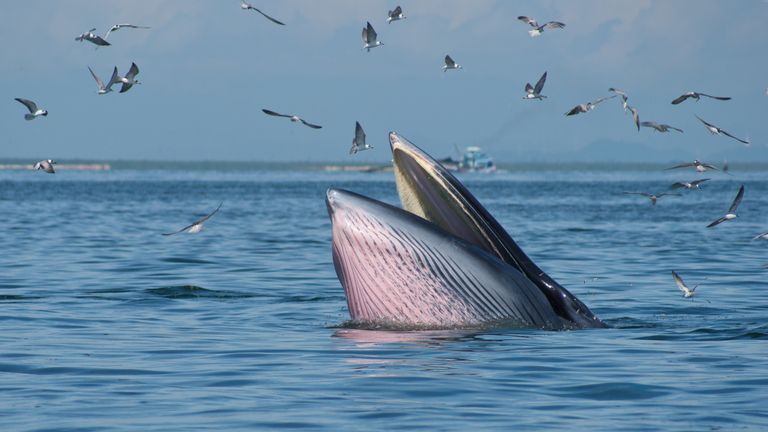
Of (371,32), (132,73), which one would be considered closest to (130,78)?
(132,73)

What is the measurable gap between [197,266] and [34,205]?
40.8m

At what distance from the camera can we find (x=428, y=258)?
1162cm

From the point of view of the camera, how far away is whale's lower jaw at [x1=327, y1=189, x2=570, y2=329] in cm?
1144

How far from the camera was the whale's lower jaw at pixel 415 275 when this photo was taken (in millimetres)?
11438

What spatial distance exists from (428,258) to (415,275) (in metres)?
0.26

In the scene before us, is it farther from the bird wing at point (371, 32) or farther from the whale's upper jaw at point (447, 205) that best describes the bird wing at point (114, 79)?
the whale's upper jaw at point (447, 205)

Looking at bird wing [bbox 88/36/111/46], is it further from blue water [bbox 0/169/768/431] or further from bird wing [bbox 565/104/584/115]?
bird wing [bbox 565/104/584/115]

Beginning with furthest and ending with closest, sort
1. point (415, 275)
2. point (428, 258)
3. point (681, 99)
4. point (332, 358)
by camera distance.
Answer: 1. point (681, 99)
2. point (332, 358)
3. point (415, 275)
4. point (428, 258)

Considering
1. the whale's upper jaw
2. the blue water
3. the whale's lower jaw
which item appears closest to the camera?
the blue water

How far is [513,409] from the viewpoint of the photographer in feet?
33.2

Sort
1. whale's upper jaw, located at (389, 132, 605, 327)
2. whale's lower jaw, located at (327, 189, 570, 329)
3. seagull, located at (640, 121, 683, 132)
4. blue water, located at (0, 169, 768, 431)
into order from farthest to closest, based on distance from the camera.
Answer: seagull, located at (640, 121, 683, 132) < whale's upper jaw, located at (389, 132, 605, 327) < whale's lower jaw, located at (327, 189, 570, 329) < blue water, located at (0, 169, 768, 431)

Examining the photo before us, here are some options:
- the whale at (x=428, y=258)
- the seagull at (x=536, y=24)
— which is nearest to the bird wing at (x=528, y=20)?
the seagull at (x=536, y=24)

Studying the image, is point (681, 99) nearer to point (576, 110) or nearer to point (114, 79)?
point (576, 110)

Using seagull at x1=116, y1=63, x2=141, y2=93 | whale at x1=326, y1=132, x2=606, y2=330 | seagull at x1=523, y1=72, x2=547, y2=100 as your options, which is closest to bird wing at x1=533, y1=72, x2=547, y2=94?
seagull at x1=523, y1=72, x2=547, y2=100
